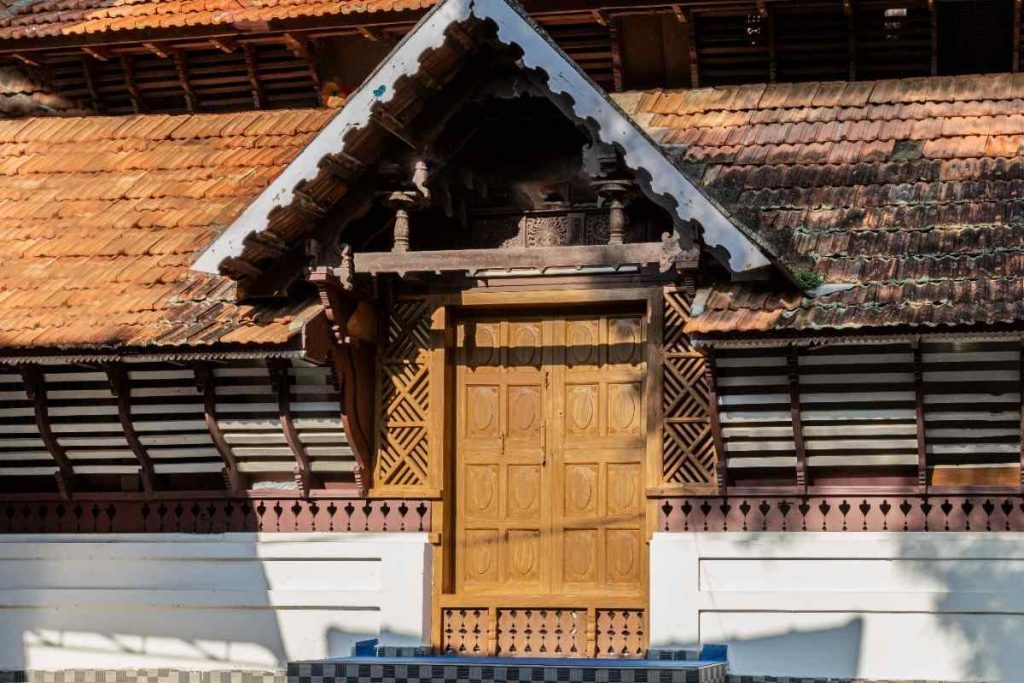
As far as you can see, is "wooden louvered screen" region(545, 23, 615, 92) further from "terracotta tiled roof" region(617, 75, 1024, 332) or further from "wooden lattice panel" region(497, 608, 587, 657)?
"wooden lattice panel" region(497, 608, 587, 657)

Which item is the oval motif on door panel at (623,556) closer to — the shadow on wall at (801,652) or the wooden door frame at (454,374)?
the wooden door frame at (454,374)

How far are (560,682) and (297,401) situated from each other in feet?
10.9

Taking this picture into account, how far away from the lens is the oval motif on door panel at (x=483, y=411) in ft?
54.5

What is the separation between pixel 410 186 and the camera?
51.7ft

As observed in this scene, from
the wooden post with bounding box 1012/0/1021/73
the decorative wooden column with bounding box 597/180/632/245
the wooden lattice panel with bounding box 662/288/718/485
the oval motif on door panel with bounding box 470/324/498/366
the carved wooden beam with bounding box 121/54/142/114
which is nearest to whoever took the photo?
the decorative wooden column with bounding box 597/180/632/245

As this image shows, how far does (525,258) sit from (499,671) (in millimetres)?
3060

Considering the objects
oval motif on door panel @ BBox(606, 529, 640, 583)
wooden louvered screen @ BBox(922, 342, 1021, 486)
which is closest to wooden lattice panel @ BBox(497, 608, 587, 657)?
oval motif on door panel @ BBox(606, 529, 640, 583)

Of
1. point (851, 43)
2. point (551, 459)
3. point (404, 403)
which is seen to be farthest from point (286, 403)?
point (851, 43)

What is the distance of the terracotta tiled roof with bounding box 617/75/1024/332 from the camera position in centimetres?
1473

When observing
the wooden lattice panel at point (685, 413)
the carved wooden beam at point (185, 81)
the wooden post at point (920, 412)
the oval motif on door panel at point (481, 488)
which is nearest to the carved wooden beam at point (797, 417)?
the wooden lattice panel at point (685, 413)

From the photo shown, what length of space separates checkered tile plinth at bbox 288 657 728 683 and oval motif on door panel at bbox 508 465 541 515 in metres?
1.71

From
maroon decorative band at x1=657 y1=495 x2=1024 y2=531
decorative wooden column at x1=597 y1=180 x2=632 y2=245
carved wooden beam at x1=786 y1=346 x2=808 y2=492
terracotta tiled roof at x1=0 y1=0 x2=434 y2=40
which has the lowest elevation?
maroon decorative band at x1=657 y1=495 x2=1024 y2=531

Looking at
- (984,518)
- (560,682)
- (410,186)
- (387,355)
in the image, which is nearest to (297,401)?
(387,355)

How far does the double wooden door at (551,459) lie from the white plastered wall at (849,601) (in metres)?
0.64
